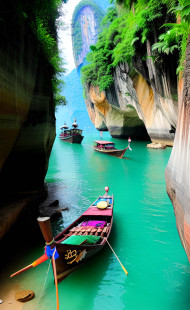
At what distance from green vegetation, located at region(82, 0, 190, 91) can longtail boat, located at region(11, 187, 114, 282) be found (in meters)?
4.91

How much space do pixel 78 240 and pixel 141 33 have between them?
1441 centimetres

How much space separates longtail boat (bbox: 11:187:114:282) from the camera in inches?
150

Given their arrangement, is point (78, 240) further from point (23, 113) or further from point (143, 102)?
point (143, 102)

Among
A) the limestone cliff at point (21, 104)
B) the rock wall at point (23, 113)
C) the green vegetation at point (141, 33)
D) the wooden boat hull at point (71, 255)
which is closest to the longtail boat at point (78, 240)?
the wooden boat hull at point (71, 255)

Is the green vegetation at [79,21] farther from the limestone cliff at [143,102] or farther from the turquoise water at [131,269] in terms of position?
the turquoise water at [131,269]

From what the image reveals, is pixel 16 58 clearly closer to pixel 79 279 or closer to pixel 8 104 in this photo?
pixel 8 104

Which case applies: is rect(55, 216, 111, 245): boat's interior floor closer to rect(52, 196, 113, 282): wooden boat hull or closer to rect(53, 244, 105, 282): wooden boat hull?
rect(52, 196, 113, 282): wooden boat hull

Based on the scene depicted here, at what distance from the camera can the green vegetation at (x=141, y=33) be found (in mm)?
7745

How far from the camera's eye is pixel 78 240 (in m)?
5.28

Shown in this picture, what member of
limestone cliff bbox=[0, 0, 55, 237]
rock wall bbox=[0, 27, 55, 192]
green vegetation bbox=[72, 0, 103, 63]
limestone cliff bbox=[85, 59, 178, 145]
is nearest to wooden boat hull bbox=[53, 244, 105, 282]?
limestone cliff bbox=[0, 0, 55, 237]

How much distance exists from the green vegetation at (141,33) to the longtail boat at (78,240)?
4909mm

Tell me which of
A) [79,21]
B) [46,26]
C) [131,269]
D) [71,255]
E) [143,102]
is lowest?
[131,269]

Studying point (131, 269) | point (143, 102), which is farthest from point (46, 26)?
point (143, 102)

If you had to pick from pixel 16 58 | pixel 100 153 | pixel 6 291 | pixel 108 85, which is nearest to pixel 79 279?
pixel 6 291
